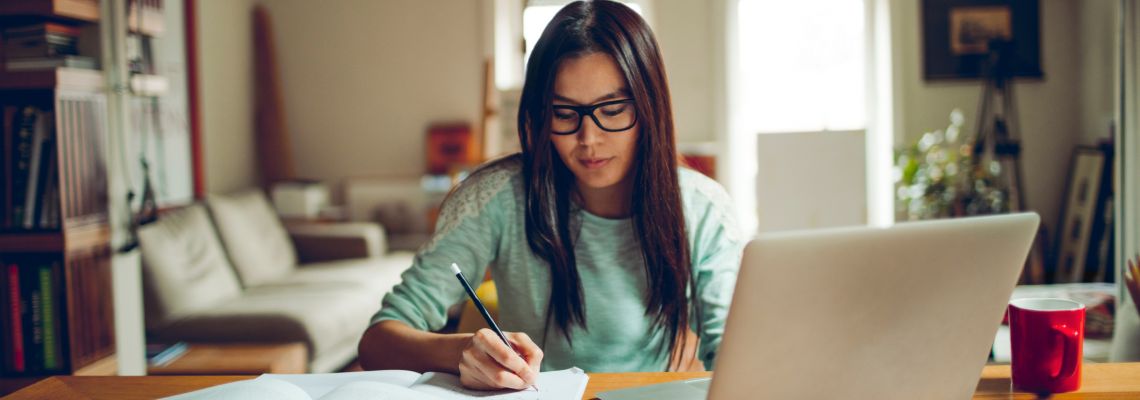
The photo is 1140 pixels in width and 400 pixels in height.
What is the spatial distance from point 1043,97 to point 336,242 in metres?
3.68

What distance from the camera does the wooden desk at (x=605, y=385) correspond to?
3.59ft

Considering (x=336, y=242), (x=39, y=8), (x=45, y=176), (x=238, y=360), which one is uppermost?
(x=39, y=8)

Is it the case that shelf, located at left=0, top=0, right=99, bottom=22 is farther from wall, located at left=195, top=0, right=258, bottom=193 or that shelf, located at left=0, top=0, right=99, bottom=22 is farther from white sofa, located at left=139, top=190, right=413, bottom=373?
wall, located at left=195, top=0, right=258, bottom=193

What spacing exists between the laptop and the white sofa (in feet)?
Answer: 9.07

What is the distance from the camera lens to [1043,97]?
474cm

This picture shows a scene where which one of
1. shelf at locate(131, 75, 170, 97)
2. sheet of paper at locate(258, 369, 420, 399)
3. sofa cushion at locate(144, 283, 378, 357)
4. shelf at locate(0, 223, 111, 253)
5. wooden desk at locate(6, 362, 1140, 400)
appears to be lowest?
sofa cushion at locate(144, 283, 378, 357)

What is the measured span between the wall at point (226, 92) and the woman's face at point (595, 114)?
11.7 ft

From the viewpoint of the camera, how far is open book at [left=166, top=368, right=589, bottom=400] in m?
0.96

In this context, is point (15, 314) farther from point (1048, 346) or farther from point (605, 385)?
point (1048, 346)

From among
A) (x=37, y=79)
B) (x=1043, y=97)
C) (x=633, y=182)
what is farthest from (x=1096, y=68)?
(x=37, y=79)

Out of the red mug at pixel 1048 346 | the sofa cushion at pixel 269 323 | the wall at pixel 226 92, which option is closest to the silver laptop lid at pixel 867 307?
the red mug at pixel 1048 346

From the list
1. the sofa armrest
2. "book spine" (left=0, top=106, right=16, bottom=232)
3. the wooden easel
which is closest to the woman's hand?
"book spine" (left=0, top=106, right=16, bottom=232)

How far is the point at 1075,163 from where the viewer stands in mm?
4617

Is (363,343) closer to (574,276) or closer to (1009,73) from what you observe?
(574,276)
